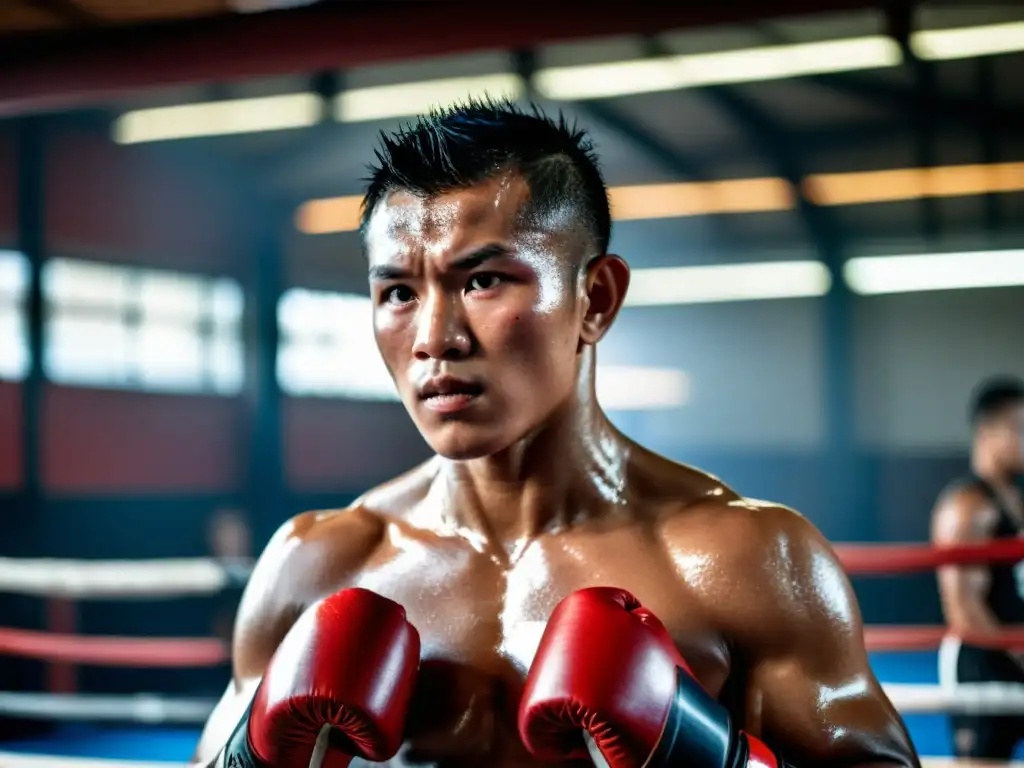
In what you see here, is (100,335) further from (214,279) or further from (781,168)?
(781,168)

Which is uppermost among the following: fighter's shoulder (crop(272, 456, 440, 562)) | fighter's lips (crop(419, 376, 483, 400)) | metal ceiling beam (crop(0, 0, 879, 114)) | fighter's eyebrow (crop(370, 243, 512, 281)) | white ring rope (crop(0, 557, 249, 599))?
metal ceiling beam (crop(0, 0, 879, 114))

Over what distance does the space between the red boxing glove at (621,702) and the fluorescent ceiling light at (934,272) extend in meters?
5.87

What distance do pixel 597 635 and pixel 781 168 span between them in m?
5.90

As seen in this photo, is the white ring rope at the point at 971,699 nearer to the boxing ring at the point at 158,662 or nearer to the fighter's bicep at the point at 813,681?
the boxing ring at the point at 158,662

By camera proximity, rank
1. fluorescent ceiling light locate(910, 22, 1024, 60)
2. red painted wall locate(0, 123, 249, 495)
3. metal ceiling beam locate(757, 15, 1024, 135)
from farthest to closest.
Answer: red painted wall locate(0, 123, 249, 495) → metal ceiling beam locate(757, 15, 1024, 135) → fluorescent ceiling light locate(910, 22, 1024, 60)

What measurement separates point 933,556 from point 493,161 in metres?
2.13

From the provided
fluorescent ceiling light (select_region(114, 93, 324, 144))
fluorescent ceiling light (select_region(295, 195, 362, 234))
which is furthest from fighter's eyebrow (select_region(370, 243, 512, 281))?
fluorescent ceiling light (select_region(295, 195, 362, 234))

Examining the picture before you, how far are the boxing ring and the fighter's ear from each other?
1.93m

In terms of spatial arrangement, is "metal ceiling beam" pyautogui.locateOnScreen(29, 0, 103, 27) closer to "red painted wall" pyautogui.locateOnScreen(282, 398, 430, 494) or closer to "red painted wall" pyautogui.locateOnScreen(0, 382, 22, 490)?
"red painted wall" pyautogui.locateOnScreen(0, 382, 22, 490)

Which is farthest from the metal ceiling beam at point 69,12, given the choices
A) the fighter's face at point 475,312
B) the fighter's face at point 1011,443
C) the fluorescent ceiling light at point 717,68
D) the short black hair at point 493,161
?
the fighter's face at point 1011,443

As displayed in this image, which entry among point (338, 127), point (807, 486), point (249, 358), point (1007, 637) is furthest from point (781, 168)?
point (1007, 637)

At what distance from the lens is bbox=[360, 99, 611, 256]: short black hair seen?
1103 mm

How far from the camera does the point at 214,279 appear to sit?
7.12 metres

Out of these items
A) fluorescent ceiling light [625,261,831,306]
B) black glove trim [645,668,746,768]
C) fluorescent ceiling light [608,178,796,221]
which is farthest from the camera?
fluorescent ceiling light [625,261,831,306]
